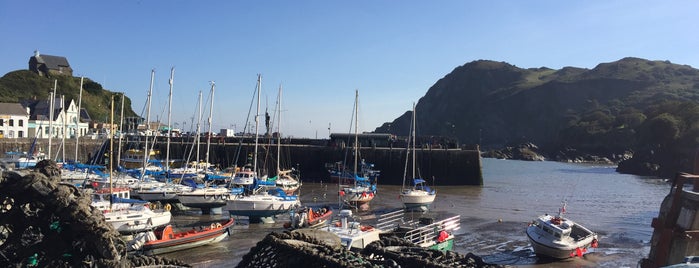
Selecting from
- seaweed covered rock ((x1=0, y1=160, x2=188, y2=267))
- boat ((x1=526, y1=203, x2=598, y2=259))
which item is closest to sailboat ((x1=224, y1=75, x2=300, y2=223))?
boat ((x1=526, y1=203, x2=598, y2=259))

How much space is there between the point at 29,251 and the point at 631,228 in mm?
29769

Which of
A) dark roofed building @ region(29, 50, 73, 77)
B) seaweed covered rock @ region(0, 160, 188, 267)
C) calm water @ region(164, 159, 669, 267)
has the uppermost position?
dark roofed building @ region(29, 50, 73, 77)

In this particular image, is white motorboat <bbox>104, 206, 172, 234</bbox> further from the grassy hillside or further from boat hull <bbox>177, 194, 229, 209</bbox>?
the grassy hillside

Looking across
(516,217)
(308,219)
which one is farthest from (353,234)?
(516,217)

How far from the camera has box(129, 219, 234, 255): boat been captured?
1789 centimetres

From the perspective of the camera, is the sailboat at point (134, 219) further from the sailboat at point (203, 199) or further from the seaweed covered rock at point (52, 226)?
the seaweed covered rock at point (52, 226)

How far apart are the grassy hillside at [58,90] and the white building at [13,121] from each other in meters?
25.7

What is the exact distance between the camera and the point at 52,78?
10069 cm

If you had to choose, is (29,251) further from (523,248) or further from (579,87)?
(579,87)

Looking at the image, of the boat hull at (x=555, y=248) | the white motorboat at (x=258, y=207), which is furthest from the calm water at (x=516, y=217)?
the white motorboat at (x=258, y=207)

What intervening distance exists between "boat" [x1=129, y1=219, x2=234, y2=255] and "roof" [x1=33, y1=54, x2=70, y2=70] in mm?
100630

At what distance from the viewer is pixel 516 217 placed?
32.4 metres

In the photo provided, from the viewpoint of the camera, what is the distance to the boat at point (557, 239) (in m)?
19.8

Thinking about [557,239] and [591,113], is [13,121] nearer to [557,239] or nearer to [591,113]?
[557,239]
